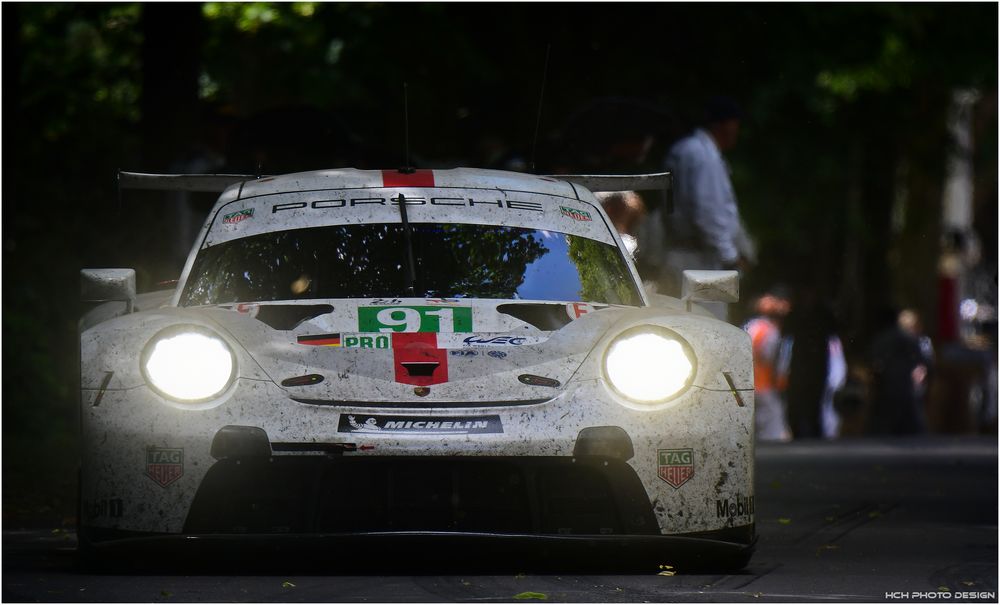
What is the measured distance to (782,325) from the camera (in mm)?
20125

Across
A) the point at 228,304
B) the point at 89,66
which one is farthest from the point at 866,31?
the point at 228,304

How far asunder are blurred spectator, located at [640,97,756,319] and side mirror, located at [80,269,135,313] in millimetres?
4505

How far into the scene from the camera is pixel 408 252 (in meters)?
7.28

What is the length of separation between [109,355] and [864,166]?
787 inches

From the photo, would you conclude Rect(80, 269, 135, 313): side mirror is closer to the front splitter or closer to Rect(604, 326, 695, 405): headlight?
the front splitter

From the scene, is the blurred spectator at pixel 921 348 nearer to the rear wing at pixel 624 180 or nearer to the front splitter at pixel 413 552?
the rear wing at pixel 624 180

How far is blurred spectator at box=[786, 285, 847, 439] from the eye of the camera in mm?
A: 19594

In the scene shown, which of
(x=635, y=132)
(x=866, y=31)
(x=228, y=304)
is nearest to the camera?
(x=228, y=304)

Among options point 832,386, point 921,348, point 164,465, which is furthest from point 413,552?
point 832,386

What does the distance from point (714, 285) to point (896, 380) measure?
12.4 meters

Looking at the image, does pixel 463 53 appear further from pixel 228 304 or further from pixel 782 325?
pixel 228 304

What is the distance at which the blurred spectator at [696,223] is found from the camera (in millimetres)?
11281

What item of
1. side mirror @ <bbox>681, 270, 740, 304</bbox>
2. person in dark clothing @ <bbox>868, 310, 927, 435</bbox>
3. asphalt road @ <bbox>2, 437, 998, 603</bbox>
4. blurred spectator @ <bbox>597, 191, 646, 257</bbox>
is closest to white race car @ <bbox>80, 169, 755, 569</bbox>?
asphalt road @ <bbox>2, 437, 998, 603</bbox>

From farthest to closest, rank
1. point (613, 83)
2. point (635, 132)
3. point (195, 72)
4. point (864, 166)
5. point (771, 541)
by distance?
point (864, 166) < point (613, 83) < point (195, 72) < point (635, 132) < point (771, 541)
